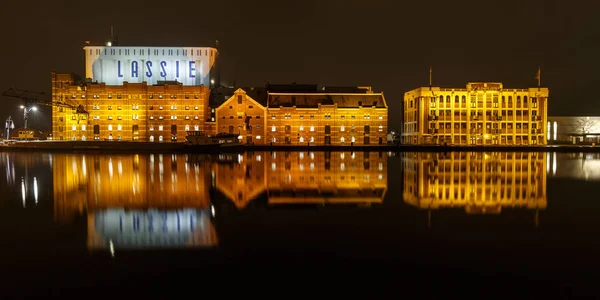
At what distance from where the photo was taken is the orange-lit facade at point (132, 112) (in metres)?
83.6

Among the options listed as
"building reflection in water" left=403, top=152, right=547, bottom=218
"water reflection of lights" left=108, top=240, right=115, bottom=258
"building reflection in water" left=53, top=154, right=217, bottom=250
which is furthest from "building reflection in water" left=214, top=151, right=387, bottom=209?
"water reflection of lights" left=108, top=240, right=115, bottom=258

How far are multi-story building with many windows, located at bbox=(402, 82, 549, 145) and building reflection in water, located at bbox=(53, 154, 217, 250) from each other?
73.6m

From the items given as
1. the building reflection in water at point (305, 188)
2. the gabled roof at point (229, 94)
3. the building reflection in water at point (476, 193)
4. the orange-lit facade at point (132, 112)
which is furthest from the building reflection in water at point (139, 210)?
the gabled roof at point (229, 94)

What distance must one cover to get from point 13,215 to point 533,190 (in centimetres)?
2054

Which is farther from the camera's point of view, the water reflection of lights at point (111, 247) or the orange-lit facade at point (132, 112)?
the orange-lit facade at point (132, 112)

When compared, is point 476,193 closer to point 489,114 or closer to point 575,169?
point 575,169

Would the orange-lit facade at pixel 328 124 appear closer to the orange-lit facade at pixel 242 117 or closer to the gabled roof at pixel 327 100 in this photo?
the gabled roof at pixel 327 100

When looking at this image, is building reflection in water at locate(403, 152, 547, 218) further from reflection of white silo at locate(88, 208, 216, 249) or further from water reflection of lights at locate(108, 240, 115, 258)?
water reflection of lights at locate(108, 240, 115, 258)

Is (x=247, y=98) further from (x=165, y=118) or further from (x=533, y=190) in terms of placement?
(x=533, y=190)

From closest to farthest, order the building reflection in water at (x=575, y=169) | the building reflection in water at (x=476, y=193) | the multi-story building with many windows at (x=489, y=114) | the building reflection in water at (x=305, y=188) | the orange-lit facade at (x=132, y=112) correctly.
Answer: the building reflection in water at (x=476, y=193), the building reflection in water at (x=305, y=188), the building reflection in water at (x=575, y=169), the orange-lit facade at (x=132, y=112), the multi-story building with many windows at (x=489, y=114)

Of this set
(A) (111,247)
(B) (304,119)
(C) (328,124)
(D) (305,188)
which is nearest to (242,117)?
(B) (304,119)

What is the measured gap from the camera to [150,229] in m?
11.5

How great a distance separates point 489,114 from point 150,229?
87815mm

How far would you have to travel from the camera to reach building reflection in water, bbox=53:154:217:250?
413 inches
